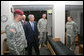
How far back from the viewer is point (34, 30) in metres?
4.17

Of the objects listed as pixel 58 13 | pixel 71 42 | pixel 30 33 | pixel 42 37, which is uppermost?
pixel 58 13

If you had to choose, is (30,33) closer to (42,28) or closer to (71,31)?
(71,31)

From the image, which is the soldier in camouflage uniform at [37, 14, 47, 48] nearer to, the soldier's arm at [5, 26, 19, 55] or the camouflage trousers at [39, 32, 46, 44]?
the camouflage trousers at [39, 32, 46, 44]

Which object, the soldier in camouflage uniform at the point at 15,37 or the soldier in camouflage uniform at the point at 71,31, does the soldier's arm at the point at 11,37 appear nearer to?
the soldier in camouflage uniform at the point at 15,37

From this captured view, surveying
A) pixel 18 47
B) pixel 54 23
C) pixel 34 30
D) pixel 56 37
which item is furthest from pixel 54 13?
pixel 18 47

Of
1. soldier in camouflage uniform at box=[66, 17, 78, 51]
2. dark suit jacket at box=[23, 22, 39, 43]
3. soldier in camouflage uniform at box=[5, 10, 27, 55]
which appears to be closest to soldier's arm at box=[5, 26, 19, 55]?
soldier in camouflage uniform at box=[5, 10, 27, 55]

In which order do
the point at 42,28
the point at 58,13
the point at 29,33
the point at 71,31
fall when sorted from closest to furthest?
1. the point at 29,33
2. the point at 71,31
3. the point at 58,13
4. the point at 42,28

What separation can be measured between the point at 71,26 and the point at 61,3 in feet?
3.40

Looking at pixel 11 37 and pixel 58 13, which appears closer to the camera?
pixel 11 37

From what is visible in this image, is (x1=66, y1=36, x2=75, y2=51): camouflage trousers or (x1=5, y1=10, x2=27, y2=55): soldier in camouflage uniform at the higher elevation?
(x1=5, y1=10, x2=27, y2=55): soldier in camouflage uniform

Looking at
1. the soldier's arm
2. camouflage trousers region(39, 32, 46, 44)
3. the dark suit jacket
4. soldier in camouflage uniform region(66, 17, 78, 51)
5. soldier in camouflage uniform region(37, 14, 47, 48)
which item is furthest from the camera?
camouflage trousers region(39, 32, 46, 44)

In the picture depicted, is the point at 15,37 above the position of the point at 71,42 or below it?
above

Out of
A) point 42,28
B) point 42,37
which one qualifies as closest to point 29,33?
point 42,28

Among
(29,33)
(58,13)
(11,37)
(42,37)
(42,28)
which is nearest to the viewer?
(11,37)
